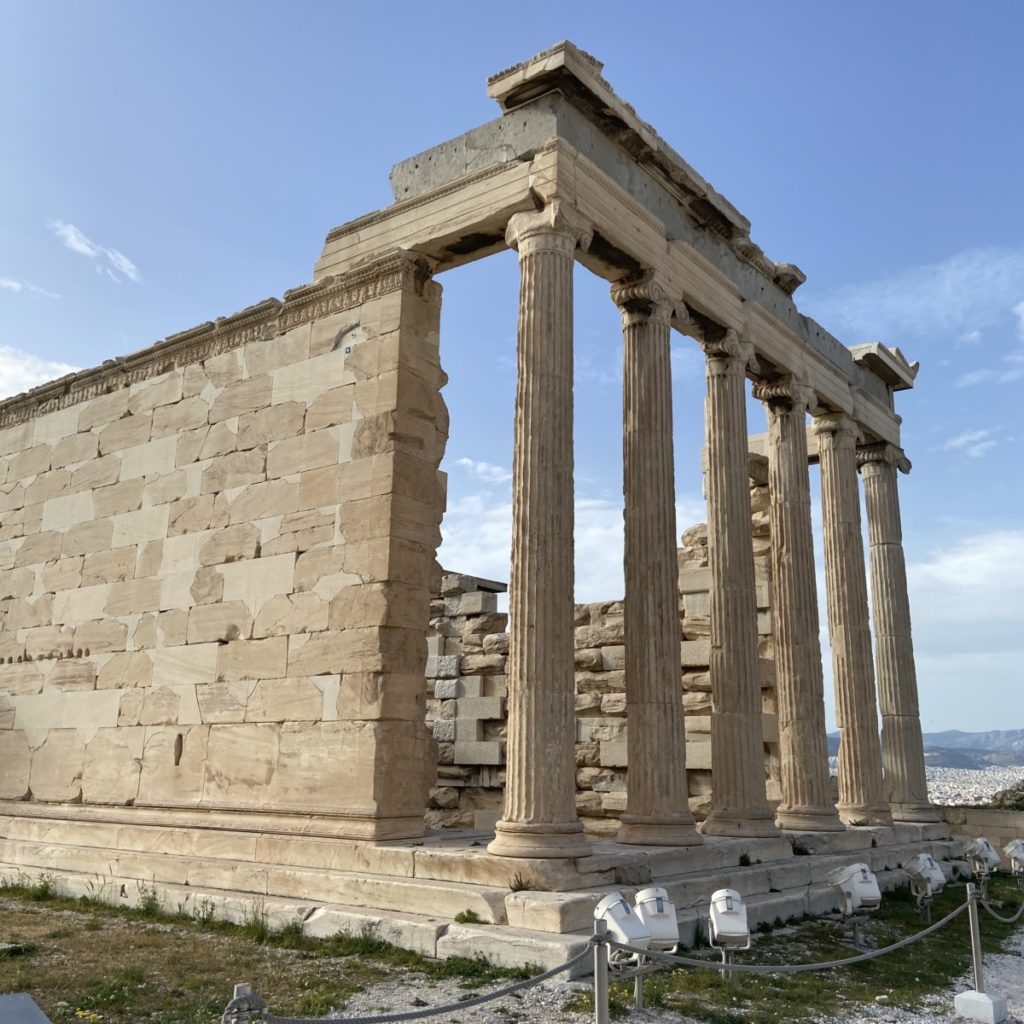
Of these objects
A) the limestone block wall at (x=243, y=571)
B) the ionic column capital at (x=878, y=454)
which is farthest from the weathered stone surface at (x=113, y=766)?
the ionic column capital at (x=878, y=454)

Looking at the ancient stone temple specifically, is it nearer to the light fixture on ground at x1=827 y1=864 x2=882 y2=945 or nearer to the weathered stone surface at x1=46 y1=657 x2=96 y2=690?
the weathered stone surface at x1=46 y1=657 x2=96 y2=690

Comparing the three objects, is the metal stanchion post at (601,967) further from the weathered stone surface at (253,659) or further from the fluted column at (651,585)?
the weathered stone surface at (253,659)

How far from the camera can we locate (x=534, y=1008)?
733 centimetres

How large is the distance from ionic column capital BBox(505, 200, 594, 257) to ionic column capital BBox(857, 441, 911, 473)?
32.3ft

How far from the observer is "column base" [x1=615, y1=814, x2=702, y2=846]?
11281 mm

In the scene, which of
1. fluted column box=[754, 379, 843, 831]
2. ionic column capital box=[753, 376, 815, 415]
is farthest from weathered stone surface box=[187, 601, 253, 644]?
ionic column capital box=[753, 376, 815, 415]

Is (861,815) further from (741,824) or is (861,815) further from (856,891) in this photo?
(856,891)

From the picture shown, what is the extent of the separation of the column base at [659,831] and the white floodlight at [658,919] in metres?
3.61

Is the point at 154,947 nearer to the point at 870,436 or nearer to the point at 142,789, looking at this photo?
the point at 142,789

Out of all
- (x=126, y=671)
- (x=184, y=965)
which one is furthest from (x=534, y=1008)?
(x=126, y=671)

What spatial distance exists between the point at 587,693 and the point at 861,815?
15.0ft

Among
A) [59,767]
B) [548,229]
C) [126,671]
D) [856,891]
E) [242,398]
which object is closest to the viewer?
[856,891]

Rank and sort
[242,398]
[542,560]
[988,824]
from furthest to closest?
1. [988,824]
2. [242,398]
3. [542,560]

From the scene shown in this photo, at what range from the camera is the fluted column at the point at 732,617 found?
13195 mm
